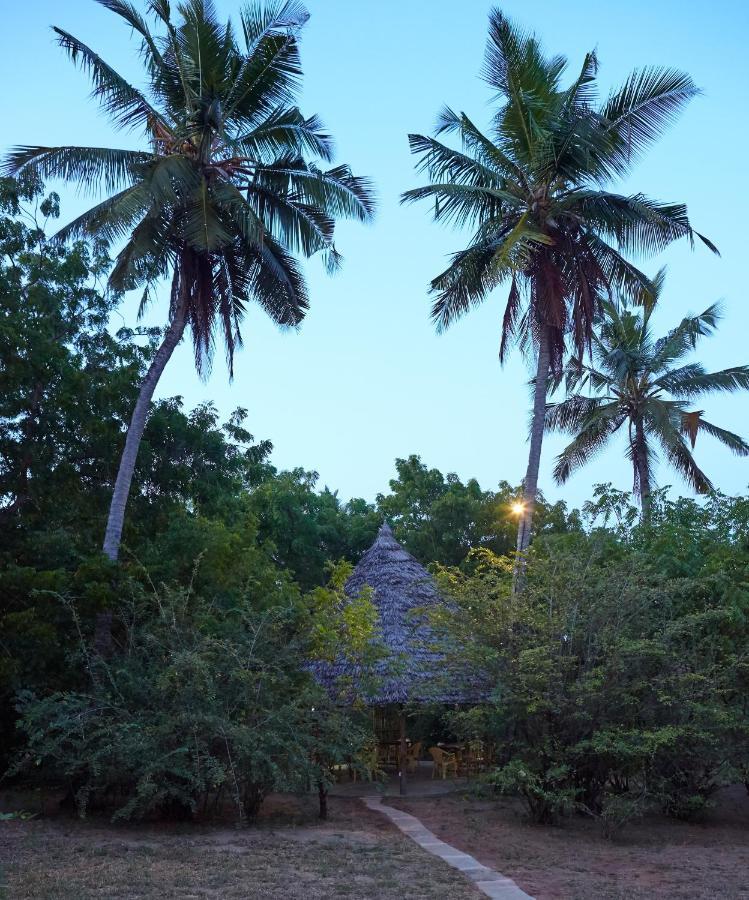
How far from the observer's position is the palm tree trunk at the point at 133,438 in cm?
1378

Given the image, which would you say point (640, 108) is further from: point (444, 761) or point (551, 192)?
point (444, 761)

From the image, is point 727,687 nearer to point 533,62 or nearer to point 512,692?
point 512,692

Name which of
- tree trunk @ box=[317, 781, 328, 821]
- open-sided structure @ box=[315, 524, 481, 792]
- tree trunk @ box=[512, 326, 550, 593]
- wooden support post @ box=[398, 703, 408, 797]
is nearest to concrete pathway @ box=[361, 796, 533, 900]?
tree trunk @ box=[317, 781, 328, 821]

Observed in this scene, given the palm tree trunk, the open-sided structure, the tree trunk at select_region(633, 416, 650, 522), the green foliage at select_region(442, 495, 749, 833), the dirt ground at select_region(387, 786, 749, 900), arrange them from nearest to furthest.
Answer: the dirt ground at select_region(387, 786, 749, 900)
the green foliage at select_region(442, 495, 749, 833)
the open-sided structure
the palm tree trunk
the tree trunk at select_region(633, 416, 650, 522)

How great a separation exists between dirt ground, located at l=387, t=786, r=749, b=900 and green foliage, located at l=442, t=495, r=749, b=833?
43 cm

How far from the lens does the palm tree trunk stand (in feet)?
45.2

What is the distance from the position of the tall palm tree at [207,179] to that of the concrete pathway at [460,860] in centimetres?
588

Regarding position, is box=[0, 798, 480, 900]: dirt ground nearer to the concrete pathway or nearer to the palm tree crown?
the concrete pathway

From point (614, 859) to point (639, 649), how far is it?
250 centimetres

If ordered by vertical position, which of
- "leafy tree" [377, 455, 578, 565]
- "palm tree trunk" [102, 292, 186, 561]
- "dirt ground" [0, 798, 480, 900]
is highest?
"leafy tree" [377, 455, 578, 565]

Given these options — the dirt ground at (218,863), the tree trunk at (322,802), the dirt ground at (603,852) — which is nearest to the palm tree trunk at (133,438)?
the dirt ground at (218,863)

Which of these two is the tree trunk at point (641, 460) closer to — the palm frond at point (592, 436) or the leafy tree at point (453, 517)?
the palm frond at point (592, 436)

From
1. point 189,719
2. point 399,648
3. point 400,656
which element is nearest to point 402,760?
point 399,648

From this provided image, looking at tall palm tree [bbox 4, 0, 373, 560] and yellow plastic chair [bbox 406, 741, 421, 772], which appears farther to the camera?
yellow plastic chair [bbox 406, 741, 421, 772]
